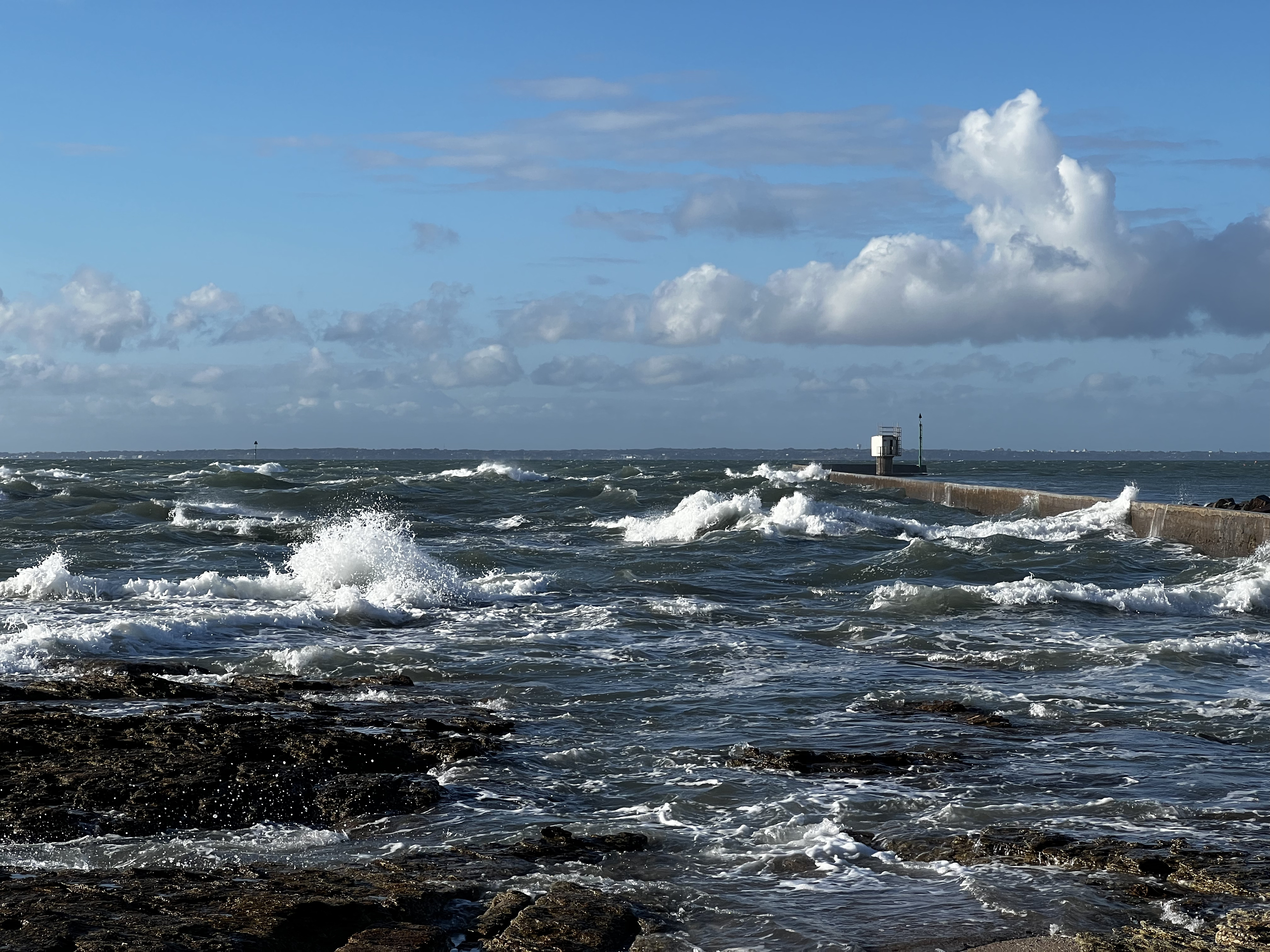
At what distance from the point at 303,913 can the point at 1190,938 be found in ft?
9.60

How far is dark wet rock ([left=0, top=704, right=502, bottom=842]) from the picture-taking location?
17.6 ft

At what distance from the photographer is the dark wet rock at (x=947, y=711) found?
7.61 m

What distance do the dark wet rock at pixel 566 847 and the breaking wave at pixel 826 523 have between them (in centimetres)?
1669

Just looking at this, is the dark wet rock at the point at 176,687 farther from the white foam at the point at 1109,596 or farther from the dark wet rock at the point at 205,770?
the white foam at the point at 1109,596

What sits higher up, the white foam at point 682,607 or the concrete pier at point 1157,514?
the concrete pier at point 1157,514

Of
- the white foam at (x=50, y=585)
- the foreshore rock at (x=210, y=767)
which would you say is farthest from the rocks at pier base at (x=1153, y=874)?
the white foam at (x=50, y=585)

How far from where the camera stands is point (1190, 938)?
13.2 feet

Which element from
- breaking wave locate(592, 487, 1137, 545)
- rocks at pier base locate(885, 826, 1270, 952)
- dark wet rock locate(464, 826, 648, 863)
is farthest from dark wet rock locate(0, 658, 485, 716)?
breaking wave locate(592, 487, 1137, 545)

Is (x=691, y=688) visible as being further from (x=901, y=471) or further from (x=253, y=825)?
Result: (x=901, y=471)

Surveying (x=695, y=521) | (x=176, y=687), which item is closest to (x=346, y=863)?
(x=176, y=687)

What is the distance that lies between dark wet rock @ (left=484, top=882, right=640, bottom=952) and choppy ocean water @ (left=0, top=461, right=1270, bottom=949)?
0.25m

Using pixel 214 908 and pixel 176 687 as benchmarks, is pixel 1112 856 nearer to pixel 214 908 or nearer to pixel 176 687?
pixel 214 908

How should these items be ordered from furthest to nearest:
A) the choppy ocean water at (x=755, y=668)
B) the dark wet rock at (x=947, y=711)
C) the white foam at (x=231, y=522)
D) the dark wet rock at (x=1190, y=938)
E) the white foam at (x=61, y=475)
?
the white foam at (x=61, y=475) < the white foam at (x=231, y=522) < the dark wet rock at (x=947, y=711) < the choppy ocean water at (x=755, y=668) < the dark wet rock at (x=1190, y=938)

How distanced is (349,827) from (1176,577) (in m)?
13.2
